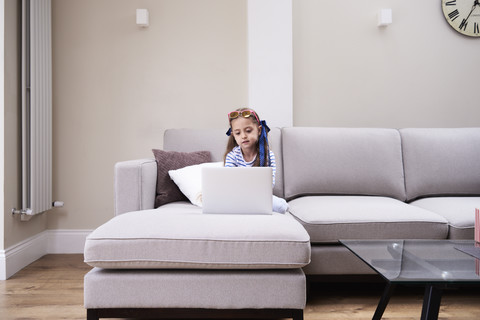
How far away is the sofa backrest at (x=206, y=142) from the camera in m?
2.46

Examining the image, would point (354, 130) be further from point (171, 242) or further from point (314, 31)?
point (171, 242)

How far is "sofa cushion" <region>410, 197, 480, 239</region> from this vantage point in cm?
186

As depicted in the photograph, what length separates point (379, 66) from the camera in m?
3.03

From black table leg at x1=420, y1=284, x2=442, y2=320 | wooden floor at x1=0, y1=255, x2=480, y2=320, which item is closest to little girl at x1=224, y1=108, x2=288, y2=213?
wooden floor at x1=0, y1=255, x2=480, y2=320

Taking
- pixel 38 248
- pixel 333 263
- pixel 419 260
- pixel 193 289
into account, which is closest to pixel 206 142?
pixel 333 263

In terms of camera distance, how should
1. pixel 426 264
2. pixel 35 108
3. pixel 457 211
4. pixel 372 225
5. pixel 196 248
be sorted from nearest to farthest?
pixel 426 264, pixel 196 248, pixel 372 225, pixel 457 211, pixel 35 108

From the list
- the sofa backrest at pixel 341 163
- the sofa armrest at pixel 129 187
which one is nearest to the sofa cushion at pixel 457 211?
the sofa backrest at pixel 341 163

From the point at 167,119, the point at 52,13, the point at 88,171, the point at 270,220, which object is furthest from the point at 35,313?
the point at 52,13

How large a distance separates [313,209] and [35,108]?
1.79 meters

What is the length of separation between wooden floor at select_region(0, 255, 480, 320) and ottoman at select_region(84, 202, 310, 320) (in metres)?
0.36

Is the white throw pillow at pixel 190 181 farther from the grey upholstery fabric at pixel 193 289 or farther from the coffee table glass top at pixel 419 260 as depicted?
the coffee table glass top at pixel 419 260

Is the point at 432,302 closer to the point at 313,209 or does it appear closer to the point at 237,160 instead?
the point at 313,209

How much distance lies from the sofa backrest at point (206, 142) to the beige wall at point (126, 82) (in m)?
0.47

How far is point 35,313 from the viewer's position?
1.73m
